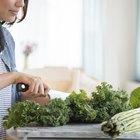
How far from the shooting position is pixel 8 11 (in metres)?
1.35

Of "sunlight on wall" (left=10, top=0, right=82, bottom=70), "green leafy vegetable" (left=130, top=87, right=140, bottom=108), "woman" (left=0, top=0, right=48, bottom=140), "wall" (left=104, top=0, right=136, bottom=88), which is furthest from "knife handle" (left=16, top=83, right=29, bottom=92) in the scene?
"sunlight on wall" (left=10, top=0, right=82, bottom=70)

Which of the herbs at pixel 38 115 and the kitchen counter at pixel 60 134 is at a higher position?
the herbs at pixel 38 115

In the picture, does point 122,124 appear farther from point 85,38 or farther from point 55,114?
point 85,38

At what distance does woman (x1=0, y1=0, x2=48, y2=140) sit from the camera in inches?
45.0

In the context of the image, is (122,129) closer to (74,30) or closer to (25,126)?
(25,126)

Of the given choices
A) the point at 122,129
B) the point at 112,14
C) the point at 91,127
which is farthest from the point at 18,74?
the point at 112,14

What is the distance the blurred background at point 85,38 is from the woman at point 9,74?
3911 millimetres

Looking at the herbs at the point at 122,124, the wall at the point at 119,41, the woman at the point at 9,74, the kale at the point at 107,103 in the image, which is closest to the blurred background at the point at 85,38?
the wall at the point at 119,41

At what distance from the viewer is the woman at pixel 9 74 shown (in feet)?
3.75

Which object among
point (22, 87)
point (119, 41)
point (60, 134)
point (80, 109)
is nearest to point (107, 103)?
point (80, 109)

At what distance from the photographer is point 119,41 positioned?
5559 millimetres

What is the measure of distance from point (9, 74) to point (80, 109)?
31cm

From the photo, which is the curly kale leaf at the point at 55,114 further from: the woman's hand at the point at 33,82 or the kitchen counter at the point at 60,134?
the woman's hand at the point at 33,82

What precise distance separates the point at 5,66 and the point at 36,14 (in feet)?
14.2
